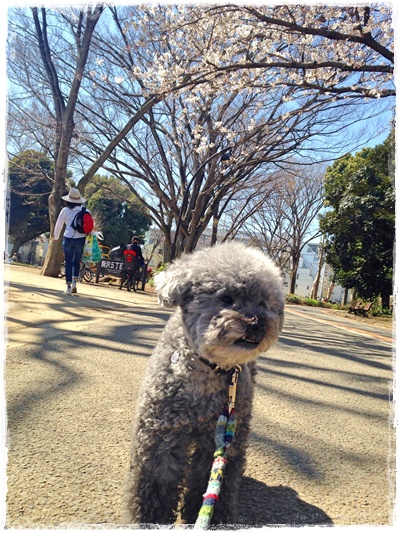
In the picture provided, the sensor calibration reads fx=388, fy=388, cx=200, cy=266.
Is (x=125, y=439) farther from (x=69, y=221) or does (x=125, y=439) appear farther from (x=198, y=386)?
(x=69, y=221)

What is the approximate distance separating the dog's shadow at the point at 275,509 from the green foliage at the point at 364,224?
16.8 meters

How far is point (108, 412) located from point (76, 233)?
17.9 ft

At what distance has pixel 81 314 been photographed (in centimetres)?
532

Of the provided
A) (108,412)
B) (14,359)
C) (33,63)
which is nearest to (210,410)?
(108,412)

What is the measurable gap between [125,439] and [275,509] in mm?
790

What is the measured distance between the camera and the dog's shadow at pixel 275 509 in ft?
4.97

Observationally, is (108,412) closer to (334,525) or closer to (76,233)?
(334,525)

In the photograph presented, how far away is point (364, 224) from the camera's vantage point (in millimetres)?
18031

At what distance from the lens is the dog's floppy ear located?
62.9 inches

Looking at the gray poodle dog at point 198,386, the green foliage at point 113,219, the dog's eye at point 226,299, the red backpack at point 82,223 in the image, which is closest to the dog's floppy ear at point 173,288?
the gray poodle dog at point 198,386

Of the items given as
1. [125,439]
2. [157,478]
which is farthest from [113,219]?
[157,478]

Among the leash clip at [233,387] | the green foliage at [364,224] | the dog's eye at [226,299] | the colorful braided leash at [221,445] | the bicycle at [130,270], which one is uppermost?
the green foliage at [364,224]

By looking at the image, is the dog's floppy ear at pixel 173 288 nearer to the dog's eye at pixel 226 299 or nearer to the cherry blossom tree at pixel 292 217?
the dog's eye at pixel 226 299

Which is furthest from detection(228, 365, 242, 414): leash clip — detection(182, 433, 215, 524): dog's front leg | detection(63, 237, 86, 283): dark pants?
detection(63, 237, 86, 283): dark pants
